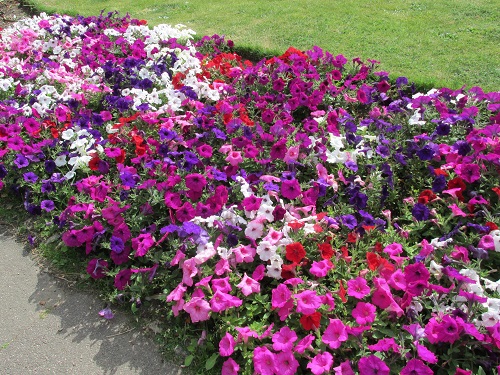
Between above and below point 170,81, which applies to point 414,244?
below

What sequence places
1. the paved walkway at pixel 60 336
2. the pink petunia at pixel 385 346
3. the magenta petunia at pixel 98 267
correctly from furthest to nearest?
the magenta petunia at pixel 98 267 < the paved walkway at pixel 60 336 < the pink petunia at pixel 385 346

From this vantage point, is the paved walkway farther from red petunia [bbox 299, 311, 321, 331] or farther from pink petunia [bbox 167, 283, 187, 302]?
red petunia [bbox 299, 311, 321, 331]

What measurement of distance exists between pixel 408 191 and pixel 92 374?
8.81 ft

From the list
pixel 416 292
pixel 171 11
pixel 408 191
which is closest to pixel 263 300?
pixel 416 292

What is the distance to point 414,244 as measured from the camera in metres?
3.42

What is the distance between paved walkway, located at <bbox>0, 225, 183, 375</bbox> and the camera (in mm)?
2996

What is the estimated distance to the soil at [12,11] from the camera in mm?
9742

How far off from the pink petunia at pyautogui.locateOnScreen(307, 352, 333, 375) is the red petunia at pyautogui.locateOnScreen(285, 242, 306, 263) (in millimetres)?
676

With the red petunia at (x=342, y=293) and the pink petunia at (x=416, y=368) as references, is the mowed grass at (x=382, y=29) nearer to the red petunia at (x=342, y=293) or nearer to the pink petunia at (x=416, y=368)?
the red petunia at (x=342, y=293)

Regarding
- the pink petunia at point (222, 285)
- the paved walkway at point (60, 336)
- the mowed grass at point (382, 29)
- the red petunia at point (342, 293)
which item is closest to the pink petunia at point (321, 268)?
the red petunia at point (342, 293)

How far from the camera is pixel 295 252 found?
10.3 feet

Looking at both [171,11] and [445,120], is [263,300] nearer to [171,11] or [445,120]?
[445,120]

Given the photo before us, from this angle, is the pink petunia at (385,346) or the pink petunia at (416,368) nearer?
the pink petunia at (416,368)

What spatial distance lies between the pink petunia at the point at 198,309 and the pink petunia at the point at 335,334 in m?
0.74
